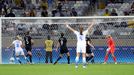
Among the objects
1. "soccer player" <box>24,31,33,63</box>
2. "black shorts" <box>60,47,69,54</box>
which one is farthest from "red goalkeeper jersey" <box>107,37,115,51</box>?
"soccer player" <box>24,31,33,63</box>

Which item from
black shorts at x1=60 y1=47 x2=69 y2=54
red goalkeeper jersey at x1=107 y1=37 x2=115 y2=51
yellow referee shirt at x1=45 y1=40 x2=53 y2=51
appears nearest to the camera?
red goalkeeper jersey at x1=107 y1=37 x2=115 y2=51

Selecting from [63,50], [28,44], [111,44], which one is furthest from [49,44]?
[111,44]

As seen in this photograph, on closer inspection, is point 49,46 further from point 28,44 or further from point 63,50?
point 28,44

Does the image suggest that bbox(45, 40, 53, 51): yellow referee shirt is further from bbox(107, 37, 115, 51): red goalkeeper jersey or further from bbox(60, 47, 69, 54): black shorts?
bbox(107, 37, 115, 51): red goalkeeper jersey

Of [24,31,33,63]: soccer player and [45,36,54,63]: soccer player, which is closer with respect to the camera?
[45,36,54,63]: soccer player

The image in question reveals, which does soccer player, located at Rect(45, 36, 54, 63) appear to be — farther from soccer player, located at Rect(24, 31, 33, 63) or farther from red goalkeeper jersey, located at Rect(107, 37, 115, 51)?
red goalkeeper jersey, located at Rect(107, 37, 115, 51)

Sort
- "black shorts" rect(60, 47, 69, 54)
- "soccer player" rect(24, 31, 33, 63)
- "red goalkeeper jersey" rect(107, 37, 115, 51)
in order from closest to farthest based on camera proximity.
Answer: "red goalkeeper jersey" rect(107, 37, 115, 51) < "black shorts" rect(60, 47, 69, 54) < "soccer player" rect(24, 31, 33, 63)

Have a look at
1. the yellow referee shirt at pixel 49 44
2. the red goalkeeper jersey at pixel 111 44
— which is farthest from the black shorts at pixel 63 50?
the red goalkeeper jersey at pixel 111 44

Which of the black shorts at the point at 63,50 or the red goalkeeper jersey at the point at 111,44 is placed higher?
the red goalkeeper jersey at the point at 111,44

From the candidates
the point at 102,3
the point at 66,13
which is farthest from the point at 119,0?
the point at 66,13

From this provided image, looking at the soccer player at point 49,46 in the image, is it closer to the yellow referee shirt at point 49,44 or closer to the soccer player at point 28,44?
the yellow referee shirt at point 49,44

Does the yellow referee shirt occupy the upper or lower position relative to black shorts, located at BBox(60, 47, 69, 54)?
upper

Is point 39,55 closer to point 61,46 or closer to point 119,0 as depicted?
point 61,46

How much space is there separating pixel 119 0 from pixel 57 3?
4410 millimetres
